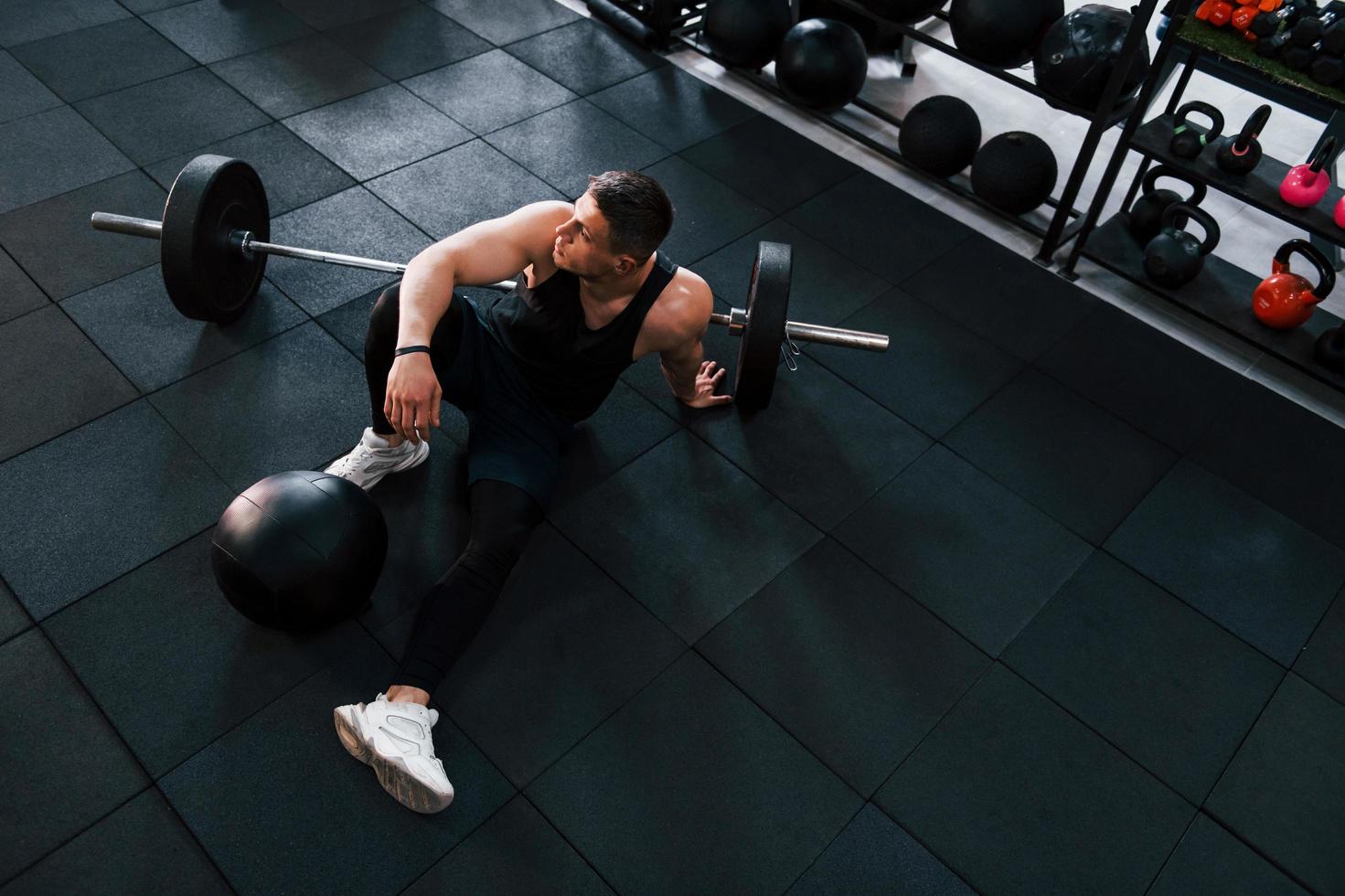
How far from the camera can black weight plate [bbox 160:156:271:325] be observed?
2.42m

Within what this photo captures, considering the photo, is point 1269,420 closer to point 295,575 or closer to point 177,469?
point 295,575

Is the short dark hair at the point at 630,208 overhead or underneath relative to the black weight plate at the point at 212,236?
overhead

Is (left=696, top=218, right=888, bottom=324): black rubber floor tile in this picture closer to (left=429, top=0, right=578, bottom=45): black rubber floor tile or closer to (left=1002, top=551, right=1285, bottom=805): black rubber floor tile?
(left=1002, top=551, right=1285, bottom=805): black rubber floor tile

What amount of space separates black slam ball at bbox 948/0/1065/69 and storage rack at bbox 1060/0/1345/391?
0.37 m

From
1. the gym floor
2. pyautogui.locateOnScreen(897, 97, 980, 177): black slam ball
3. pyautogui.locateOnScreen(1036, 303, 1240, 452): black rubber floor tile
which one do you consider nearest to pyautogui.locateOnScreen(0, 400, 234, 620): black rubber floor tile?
the gym floor

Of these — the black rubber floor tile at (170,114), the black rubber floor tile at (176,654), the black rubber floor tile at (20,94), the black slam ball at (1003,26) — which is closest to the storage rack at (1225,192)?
the black slam ball at (1003,26)

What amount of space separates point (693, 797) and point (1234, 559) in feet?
4.98

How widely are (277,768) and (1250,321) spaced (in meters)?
2.90

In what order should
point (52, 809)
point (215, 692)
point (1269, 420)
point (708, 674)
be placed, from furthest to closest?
point (1269, 420)
point (708, 674)
point (215, 692)
point (52, 809)

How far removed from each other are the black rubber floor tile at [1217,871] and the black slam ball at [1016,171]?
6.76 feet

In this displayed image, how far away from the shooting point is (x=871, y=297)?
3.16 meters

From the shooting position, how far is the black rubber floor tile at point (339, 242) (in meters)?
2.94

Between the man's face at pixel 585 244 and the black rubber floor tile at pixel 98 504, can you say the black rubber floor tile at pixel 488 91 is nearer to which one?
the black rubber floor tile at pixel 98 504

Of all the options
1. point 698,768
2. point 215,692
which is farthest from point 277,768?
point 698,768
